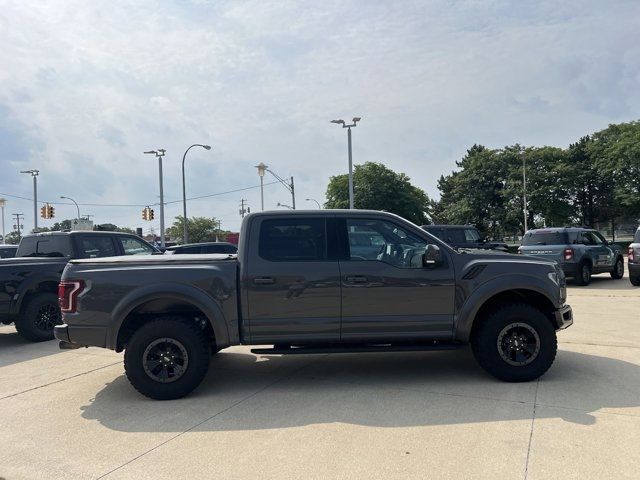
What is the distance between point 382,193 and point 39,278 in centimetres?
4448

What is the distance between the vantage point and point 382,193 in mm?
50688

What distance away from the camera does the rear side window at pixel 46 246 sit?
880 centimetres

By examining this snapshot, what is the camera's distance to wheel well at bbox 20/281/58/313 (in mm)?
7941

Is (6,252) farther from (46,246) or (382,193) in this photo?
(382,193)

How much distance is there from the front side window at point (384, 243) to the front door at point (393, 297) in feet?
0.03

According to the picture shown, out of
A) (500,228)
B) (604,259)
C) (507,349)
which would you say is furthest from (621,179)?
(507,349)

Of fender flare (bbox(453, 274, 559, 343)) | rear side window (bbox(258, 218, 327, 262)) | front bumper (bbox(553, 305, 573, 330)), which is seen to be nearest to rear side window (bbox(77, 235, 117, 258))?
rear side window (bbox(258, 218, 327, 262))

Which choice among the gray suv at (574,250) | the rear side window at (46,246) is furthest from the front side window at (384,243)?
the gray suv at (574,250)

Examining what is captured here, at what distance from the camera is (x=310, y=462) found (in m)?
3.50

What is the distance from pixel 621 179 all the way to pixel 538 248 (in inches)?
1050

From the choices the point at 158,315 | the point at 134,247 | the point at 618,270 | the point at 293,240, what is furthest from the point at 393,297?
the point at 618,270

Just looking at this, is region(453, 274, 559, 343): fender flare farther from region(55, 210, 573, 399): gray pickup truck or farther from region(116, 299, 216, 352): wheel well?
region(116, 299, 216, 352): wheel well

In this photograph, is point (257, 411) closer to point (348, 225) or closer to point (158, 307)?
point (158, 307)

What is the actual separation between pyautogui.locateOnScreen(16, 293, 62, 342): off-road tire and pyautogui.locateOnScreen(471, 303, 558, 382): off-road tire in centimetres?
691
